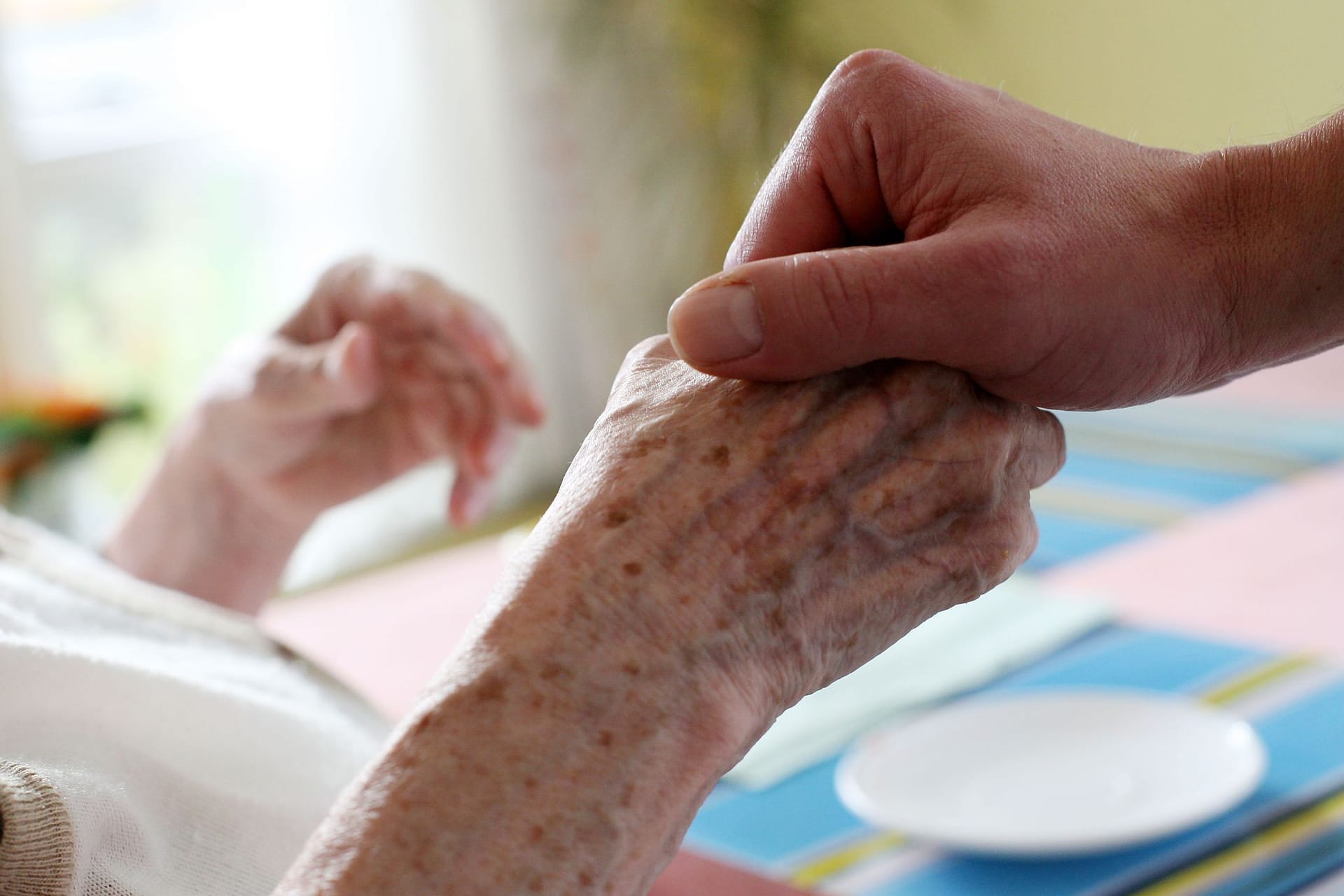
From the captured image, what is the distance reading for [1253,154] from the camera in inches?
26.5

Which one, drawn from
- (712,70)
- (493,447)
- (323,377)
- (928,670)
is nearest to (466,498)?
(493,447)

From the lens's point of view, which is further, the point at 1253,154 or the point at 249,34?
the point at 249,34

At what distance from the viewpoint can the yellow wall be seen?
85cm

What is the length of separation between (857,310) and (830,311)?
0.04ft

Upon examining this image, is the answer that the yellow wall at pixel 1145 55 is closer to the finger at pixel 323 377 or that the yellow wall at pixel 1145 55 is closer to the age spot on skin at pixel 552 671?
the age spot on skin at pixel 552 671

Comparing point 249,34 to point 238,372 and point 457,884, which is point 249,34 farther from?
point 457,884

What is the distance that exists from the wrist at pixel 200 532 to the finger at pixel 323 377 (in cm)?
11

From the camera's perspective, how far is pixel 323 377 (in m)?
1.21

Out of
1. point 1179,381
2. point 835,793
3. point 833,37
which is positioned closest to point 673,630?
point 1179,381

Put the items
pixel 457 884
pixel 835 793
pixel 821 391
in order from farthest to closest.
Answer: pixel 835 793, pixel 821 391, pixel 457 884

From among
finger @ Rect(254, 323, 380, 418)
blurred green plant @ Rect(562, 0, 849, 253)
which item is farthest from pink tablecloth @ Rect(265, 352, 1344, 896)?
blurred green plant @ Rect(562, 0, 849, 253)

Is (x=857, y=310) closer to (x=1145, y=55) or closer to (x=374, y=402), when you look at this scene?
(x=374, y=402)

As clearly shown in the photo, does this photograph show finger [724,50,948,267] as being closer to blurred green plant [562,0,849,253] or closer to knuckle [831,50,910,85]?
knuckle [831,50,910,85]

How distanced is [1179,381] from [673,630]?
0.29m
